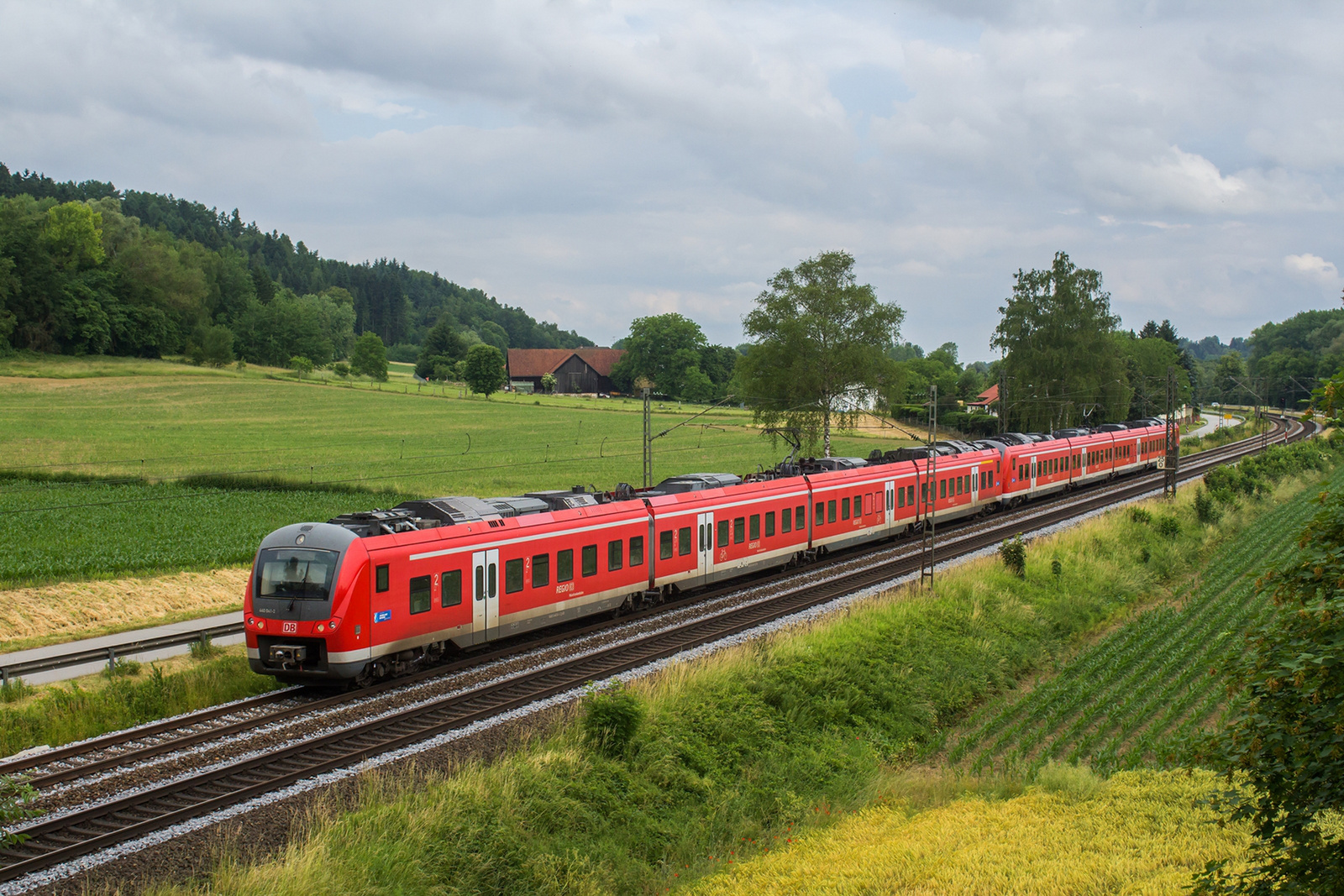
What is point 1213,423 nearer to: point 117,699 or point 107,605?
point 107,605

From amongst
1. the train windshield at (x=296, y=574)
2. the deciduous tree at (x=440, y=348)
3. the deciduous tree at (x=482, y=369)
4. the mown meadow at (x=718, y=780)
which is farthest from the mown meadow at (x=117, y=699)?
the deciduous tree at (x=440, y=348)

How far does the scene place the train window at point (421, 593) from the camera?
60.8ft

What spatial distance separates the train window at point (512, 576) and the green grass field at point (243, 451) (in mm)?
16189

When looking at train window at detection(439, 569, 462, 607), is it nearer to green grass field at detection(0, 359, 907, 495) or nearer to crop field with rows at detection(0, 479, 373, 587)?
crop field with rows at detection(0, 479, 373, 587)

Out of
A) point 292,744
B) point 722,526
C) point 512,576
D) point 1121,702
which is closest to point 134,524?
point 512,576

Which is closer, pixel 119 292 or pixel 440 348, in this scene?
pixel 119 292

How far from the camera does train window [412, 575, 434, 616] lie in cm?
1853

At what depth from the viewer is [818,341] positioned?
5666cm

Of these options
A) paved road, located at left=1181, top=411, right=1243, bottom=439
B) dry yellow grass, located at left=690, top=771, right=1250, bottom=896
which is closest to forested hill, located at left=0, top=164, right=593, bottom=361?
dry yellow grass, located at left=690, top=771, right=1250, bottom=896

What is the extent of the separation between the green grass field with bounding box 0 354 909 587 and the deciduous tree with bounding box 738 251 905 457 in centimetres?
530

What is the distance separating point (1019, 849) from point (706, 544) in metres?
15.8

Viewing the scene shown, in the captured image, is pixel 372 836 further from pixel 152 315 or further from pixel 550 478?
pixel 152 315

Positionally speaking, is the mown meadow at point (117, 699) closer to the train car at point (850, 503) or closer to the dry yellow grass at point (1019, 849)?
the dry yellow grass at point (1019, 849)

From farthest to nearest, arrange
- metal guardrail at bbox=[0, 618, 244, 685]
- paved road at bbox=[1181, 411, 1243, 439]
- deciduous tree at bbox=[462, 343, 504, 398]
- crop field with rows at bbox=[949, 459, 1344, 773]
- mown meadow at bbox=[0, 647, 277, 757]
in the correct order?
deciduous tree at bbox=[462, 343, 504, 398], paved road at bbox=[1181, 411, 1243, 439], metal guardrail at bbox=[0, 618, 244, 685], crop field with rows at bbox=[949, 459, 1344, 773], mown meadow at bbox=[0, 647, 277, 757]
